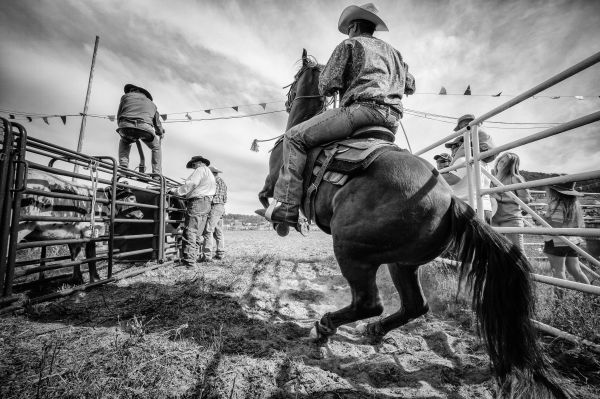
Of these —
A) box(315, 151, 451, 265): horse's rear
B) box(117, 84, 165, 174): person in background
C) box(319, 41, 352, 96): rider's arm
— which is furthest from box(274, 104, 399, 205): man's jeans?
box(117, 84, 165, 174): person in background

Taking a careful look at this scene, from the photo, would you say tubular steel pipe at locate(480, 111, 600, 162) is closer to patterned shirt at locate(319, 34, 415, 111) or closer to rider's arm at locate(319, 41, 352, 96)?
patterned shirt at locate(319, 34, 415, 111)

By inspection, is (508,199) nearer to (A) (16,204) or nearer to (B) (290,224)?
(B) (290,224)

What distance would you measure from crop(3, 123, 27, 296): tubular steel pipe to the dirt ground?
401 millimetres

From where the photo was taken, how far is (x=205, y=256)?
6355 mm

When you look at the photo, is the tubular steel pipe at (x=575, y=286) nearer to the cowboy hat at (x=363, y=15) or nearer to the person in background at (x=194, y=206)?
the cowboy hat at (x=363, y=15)

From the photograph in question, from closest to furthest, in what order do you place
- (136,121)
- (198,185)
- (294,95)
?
(294,95) → (136,121) → (198,185)

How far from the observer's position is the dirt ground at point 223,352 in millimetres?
1534

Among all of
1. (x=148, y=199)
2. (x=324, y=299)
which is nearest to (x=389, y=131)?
(x=324, y=299)

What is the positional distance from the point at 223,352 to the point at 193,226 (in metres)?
4.21

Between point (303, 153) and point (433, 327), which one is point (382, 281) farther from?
point (303, 153)

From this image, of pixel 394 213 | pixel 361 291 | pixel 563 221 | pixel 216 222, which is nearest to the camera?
pixel 394 213

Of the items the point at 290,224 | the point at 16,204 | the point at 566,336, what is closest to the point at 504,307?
the point at 566,336

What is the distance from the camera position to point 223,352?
1.98 m

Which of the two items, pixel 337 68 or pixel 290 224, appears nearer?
pixel 337 68
